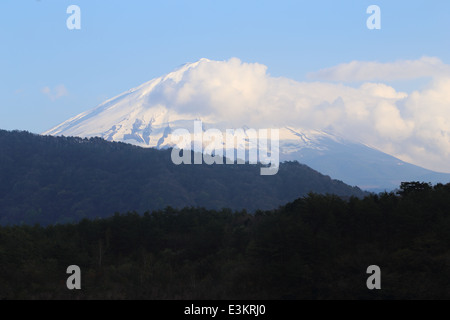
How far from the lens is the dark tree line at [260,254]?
4150cm

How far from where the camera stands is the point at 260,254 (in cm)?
4491

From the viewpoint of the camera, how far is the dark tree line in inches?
1634
